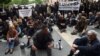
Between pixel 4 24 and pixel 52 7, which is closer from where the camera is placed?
pixel 4 24

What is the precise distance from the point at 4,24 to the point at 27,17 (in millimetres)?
2296

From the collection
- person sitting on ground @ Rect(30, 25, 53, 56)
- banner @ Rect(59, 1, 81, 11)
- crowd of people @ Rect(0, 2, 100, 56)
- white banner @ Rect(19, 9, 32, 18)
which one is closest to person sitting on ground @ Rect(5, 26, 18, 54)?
crowd of people @ Rect(0, 2, 100, 56)

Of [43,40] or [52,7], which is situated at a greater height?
[43,40]

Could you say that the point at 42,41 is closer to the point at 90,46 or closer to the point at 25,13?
the point at 90,46

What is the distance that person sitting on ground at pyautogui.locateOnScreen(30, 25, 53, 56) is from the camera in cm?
1145

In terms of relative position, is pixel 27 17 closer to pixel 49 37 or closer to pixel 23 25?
pixel 23 25

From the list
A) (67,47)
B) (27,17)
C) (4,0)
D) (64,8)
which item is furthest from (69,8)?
(4,0)

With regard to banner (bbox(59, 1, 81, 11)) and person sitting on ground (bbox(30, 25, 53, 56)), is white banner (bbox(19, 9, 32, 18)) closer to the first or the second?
banner (bbox(59, 1, 81, 11))

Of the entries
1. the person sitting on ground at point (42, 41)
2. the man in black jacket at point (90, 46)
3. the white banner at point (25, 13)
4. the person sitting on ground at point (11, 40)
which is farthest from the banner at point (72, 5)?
the man in black jacket at point (90, 46)

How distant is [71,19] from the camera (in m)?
24.0

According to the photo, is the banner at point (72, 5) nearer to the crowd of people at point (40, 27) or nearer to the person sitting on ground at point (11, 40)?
the crowd of people at point (40, 27)

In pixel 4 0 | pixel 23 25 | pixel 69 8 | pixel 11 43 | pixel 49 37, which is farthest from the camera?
pixel 4 0

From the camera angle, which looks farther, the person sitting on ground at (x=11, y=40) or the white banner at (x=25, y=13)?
the white banner at (x=25, y=13)

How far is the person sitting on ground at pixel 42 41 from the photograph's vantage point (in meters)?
11.5
